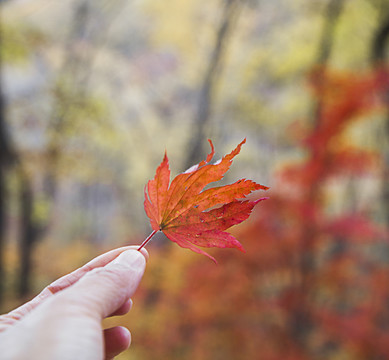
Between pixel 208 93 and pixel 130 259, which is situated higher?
pixel 208 93

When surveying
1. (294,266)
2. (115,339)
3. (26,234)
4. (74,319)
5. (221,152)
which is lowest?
(294,266)

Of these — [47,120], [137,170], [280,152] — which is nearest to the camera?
[47,120]

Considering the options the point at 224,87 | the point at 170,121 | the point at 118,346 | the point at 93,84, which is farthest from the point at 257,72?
Answer: the point at 118,346

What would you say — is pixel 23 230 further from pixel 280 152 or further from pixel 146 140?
pixel 280 152

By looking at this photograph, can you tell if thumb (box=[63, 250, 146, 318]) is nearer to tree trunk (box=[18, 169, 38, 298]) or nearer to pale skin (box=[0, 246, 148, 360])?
pale skin (box=[0, 246, 148, 360])

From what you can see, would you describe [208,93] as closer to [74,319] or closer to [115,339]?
[115,339]

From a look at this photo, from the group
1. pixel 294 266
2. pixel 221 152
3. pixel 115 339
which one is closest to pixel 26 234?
pixel 294 266
